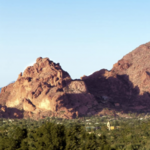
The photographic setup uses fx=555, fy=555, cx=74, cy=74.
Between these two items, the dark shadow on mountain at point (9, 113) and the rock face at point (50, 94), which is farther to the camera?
the dark shadow on mountain at point (9, 113)

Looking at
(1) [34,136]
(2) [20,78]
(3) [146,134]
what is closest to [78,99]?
(2) [20,78]

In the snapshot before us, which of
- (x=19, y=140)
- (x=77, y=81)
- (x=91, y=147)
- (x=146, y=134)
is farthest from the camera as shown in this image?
(x=77, y=81)

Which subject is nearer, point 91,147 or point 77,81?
point 91,147

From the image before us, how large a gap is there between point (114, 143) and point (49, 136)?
19.3m

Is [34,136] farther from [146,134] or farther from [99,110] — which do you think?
[99,110]

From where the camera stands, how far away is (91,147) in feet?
257

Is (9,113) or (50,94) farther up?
(50,94)

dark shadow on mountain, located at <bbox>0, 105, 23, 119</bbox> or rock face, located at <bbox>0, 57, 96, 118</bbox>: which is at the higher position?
rock face, located at <bbox>0, 57, 96, 118</bbox>

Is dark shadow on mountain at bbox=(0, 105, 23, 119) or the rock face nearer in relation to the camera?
the rock face

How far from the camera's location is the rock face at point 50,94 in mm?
182750

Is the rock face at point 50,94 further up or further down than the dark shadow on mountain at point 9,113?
further up

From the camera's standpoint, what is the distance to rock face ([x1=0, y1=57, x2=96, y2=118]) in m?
183

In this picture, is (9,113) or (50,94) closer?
(50,94)

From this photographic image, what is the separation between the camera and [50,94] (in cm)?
18362
